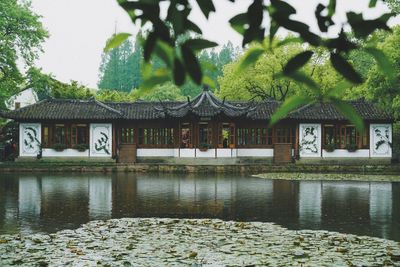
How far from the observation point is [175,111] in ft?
102

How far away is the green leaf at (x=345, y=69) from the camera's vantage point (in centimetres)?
131

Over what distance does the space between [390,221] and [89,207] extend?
264 inches

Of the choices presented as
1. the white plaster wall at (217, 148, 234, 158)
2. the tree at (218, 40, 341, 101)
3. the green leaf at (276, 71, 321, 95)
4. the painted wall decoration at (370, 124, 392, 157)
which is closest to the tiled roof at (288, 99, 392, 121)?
the painted wall decoration at (370, 124, 392, 157)

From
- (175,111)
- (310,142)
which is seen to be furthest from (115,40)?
(310,142)

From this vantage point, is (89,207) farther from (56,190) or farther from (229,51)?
(229,51)

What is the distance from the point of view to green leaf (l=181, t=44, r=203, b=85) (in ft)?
4.10

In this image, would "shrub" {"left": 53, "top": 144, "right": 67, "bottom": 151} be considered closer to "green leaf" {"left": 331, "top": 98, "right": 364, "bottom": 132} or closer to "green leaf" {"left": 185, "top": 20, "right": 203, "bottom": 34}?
"green leaf" {"left": 185, "top": 20, "right": 203, "bottom": 34}

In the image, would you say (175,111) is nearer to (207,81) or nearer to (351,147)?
(351,147)

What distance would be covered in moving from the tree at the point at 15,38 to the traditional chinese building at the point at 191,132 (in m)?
1.85

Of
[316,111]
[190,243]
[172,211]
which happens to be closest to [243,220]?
[172,211]

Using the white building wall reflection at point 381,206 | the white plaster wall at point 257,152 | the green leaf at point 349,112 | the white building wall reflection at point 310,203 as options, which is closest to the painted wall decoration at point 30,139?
the white plaster wall at point 257,152

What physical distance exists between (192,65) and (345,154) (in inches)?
1242

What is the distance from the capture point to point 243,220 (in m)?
10.0

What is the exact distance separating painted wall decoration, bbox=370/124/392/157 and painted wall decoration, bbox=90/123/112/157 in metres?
16.4
